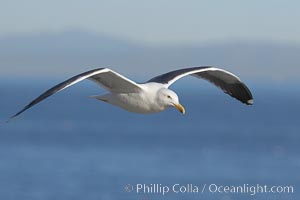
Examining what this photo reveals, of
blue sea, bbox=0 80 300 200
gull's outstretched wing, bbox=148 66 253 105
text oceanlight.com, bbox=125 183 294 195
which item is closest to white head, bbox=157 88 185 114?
gull's outstretched wing, bbox=148 66 253 105

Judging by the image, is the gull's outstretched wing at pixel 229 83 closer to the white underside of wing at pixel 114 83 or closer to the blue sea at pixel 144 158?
the white underside of wing at pixel 114 83

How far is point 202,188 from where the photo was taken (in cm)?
4984

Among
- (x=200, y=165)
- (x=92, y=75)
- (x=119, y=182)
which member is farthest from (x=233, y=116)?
(x=92, y=75)

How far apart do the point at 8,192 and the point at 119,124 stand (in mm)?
73241

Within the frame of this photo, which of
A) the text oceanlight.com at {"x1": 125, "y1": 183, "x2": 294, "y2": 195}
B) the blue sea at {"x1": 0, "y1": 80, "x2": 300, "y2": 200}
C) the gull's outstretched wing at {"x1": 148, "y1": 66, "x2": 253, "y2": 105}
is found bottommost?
the gull's outstretched wing at {"x1": 148, "y1": 66, "x2": 253, "y2": 105}

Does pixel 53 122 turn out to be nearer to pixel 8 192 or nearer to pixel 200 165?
pixel 200 165

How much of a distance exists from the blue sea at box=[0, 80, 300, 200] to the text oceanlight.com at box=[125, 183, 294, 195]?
0.35ft

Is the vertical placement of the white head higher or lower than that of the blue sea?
lower

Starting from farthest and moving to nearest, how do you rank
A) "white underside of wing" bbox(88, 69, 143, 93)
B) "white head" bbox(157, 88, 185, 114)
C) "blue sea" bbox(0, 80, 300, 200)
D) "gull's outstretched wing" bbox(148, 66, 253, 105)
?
"blue sea" bbox(0, 80, 300, 200)
"gull's outstretched wing" bbox(148, 66, 253, 105)
"white head" bbox(157, 88, 185, 114)
"white underside of wing" bbox(88, 69, 143, 93)

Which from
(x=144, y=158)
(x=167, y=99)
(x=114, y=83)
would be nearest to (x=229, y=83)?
(x=167, y=99)

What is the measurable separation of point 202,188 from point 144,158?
21276mm

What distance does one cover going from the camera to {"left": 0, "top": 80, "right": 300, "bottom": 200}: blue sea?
159 feet

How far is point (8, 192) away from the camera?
44938mm

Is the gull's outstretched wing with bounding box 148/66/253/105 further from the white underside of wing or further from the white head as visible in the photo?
the white underside of wing
